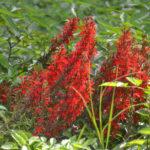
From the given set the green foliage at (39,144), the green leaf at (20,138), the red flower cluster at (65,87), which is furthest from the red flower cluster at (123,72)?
the green leaf at (20,138)

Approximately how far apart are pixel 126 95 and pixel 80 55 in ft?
1.12

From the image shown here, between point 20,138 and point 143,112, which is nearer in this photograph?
point 20,138

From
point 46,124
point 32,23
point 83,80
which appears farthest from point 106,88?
point 32,23

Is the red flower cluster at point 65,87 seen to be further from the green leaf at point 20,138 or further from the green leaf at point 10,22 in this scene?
the green leaf at point 10,22

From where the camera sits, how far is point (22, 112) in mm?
1343

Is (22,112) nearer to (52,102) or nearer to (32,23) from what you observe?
(52,102)

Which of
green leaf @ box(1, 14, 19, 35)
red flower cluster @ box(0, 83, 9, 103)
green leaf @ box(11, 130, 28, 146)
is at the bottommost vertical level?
green leaf @ box(11, 130, 28, 146)

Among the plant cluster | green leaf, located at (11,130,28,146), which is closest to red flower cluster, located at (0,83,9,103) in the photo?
the plant cluster

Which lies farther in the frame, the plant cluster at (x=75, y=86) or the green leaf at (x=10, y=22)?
the green leaf at (x=10, y=22)

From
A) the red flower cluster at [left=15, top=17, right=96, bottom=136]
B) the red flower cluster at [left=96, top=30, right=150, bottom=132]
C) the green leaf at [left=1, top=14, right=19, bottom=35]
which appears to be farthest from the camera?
the green leaf at [left=1, top=14, right=19, bottom=35]

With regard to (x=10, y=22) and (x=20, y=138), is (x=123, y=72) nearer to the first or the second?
(x=20, y=138)

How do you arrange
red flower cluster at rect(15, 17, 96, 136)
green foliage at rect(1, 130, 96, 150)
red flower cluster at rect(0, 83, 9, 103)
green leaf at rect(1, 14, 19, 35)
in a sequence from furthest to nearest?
green leaf at rect(1, 14, 19, 35), red flower cluster at rect(0, 83, 9, 103), red flower cluster at rect(15, 17, 96, 136), green foliage at rect(1, 130, 96, 150)

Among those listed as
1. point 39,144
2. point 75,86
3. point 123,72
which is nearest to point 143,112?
point 123,72

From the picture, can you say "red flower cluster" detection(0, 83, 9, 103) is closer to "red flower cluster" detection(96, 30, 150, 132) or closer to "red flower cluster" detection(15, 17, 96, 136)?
"red flower cluster" detection(15, 17, 96, 136)
